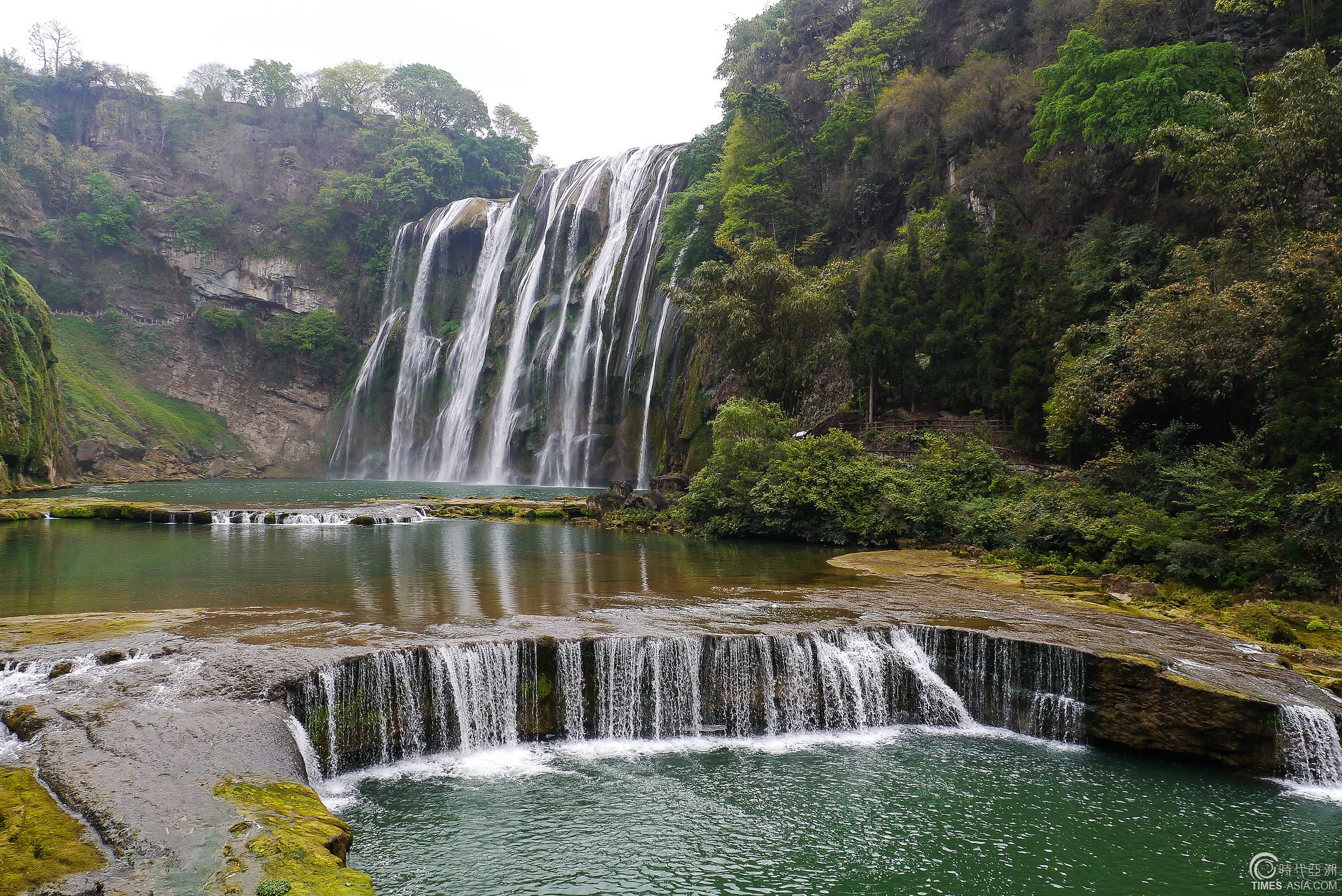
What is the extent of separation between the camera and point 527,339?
45.6 metres

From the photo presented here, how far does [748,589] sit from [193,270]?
209ft

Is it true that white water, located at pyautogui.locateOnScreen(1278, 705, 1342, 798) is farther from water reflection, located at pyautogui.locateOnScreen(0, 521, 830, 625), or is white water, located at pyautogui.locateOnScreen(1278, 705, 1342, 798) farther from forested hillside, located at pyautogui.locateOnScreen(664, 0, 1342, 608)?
water reflection, located at pyautogui.locateOnScreen(0, 521, 830, 625)

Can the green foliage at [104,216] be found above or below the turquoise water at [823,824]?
above

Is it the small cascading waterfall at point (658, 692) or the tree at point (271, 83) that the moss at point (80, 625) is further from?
the tree at point (271, 83)

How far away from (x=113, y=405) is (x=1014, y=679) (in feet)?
186

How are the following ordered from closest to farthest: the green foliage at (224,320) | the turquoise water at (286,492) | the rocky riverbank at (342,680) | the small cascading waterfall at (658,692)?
the rocky riverbank at (342,680) → the small cascading waterfall at (658,692) → the turquoise water at (286,492) → the green foliage at (224,320)

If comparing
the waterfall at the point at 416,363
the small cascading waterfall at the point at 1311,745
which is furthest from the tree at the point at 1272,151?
the waterfall at the point at 416,363

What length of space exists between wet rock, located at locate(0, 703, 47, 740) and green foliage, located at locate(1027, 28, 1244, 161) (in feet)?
79.1

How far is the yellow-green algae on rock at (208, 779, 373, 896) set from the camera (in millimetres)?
4551

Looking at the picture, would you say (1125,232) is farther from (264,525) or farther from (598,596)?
(264,525)

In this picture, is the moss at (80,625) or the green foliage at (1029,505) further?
the green foliage at (1029,505)

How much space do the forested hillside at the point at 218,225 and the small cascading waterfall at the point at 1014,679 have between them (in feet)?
177

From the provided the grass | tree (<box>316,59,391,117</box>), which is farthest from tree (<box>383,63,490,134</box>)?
the grass

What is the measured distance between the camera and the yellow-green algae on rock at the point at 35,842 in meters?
4.39
